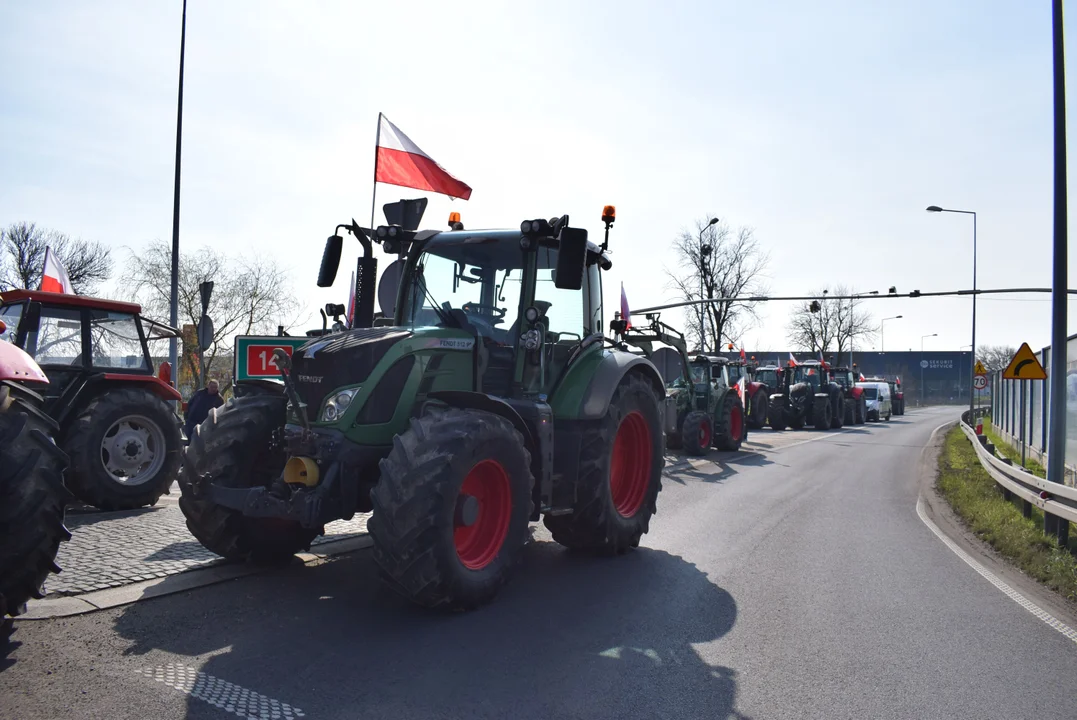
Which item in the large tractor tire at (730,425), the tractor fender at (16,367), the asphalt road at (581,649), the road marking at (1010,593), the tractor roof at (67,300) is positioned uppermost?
the tractor roof at (67,300)

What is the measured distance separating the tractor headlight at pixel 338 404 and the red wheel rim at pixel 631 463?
9.76 feet

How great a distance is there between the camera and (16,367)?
4055mm

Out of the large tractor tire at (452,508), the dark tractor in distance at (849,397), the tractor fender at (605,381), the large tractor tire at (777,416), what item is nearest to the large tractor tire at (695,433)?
the tractor fender at (605,381)

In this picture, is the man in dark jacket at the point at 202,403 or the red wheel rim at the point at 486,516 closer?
the red wheel rim at the point at 486,516

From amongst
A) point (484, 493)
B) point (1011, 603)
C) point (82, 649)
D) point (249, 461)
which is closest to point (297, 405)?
point (249, 461)

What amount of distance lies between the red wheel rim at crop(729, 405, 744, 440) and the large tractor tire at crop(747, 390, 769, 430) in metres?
6.94

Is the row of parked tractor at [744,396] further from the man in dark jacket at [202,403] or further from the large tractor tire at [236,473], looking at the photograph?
the man in dark jacket at [202,403]

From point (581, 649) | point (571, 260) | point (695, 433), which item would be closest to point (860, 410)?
point (695, 433)

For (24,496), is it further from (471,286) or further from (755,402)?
(755,402)

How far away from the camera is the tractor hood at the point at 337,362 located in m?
5.41

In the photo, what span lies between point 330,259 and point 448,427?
7.33 ft

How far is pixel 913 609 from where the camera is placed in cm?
569

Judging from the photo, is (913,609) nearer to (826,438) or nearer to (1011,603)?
(1011,603)

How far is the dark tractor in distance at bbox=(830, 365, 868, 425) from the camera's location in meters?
32.9
